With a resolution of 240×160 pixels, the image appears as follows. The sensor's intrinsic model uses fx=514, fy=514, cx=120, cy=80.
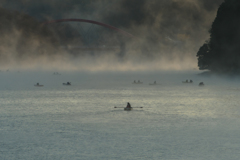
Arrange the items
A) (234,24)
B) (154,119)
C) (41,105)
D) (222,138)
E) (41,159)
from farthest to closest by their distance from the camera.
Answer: (234,24), (41,105), (154,119), (222,138), (41,159)

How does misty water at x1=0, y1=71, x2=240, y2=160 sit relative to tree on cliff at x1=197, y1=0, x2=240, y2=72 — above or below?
below

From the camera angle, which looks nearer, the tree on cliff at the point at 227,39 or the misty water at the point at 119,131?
the misty water at the point at 119,131

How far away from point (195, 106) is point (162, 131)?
62.1 feet

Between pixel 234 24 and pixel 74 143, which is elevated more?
pixel 234 24

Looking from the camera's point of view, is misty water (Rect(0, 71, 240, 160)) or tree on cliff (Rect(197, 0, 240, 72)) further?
tree on cliff (Rect(197, 0, 240, 72))

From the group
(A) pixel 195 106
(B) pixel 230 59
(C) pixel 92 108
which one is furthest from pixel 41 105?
(B) pixel 230 59

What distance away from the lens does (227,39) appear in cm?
10531

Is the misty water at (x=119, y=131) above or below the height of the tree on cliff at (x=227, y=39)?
below

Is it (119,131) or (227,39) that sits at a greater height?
(227,39)

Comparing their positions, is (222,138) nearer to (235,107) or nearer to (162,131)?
(162,131)

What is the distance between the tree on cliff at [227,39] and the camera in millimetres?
104438

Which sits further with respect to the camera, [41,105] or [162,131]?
[41,105]

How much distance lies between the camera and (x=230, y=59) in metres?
106

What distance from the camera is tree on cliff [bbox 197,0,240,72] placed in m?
104
